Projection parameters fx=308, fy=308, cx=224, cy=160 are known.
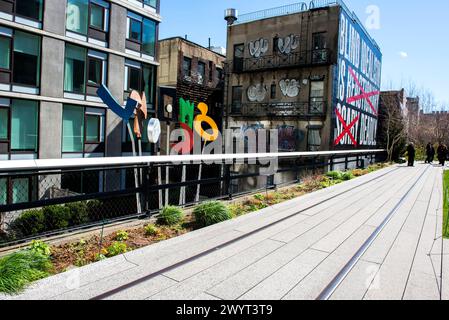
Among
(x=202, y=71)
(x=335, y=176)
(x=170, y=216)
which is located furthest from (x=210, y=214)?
(x=202, y=71)

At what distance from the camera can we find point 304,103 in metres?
22.4

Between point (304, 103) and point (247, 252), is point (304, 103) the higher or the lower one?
the higher one

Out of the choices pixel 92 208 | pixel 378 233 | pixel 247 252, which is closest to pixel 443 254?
pixel 378 233

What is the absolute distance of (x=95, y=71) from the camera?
18.6 metres

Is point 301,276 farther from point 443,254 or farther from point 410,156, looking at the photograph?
point 410,156

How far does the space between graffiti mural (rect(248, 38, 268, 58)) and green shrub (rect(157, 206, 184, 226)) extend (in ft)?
71.3

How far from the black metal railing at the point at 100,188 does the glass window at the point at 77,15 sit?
8.44m

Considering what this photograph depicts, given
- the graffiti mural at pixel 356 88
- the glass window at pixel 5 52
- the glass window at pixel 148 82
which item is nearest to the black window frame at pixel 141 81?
the glass window at pixel 148 82

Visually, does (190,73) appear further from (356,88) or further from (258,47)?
(356,88)

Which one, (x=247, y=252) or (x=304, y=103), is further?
(x=304, y=103)

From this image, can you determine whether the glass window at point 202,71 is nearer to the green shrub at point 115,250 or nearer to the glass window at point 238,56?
the glass window at point 238,56

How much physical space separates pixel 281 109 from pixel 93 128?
1331 centimetres

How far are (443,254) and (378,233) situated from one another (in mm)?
1035
